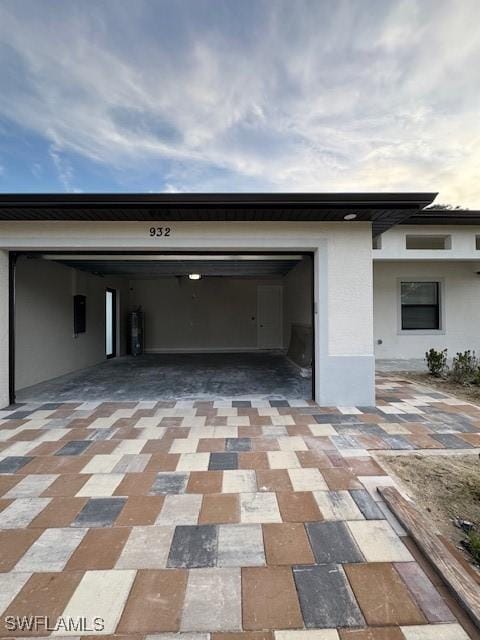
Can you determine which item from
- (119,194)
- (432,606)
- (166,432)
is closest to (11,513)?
(166,432)

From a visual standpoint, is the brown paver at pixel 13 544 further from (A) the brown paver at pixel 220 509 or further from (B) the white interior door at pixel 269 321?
(B) the white interior door at pixel 269 321

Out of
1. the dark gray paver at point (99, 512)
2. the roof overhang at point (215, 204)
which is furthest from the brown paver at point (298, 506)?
the roof overhang at point (215, 204)

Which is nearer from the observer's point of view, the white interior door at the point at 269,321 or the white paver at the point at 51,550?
the white paver at the point at 51,550

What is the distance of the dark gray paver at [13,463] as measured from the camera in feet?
8.59

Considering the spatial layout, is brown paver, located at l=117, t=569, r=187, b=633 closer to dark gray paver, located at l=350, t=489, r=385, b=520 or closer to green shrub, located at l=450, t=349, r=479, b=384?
dark gray paver, located at l=350, t=489, r=385, b=520

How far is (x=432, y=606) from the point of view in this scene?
135cm

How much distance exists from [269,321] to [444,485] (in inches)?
355

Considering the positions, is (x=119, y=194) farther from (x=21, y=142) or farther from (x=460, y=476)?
(x=21, y=142)

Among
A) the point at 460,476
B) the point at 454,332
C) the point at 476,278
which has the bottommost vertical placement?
the point at 460,476

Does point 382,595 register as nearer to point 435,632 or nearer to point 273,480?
point 435,632

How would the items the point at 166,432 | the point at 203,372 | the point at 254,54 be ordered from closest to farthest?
the point at 166,432, the point at 254,54, the point at 203,372

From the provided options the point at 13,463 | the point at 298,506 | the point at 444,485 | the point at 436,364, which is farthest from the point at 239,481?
the point at 436,364

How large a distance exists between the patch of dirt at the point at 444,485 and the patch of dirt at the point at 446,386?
2.52 meters

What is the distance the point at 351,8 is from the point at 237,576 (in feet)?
25.4
